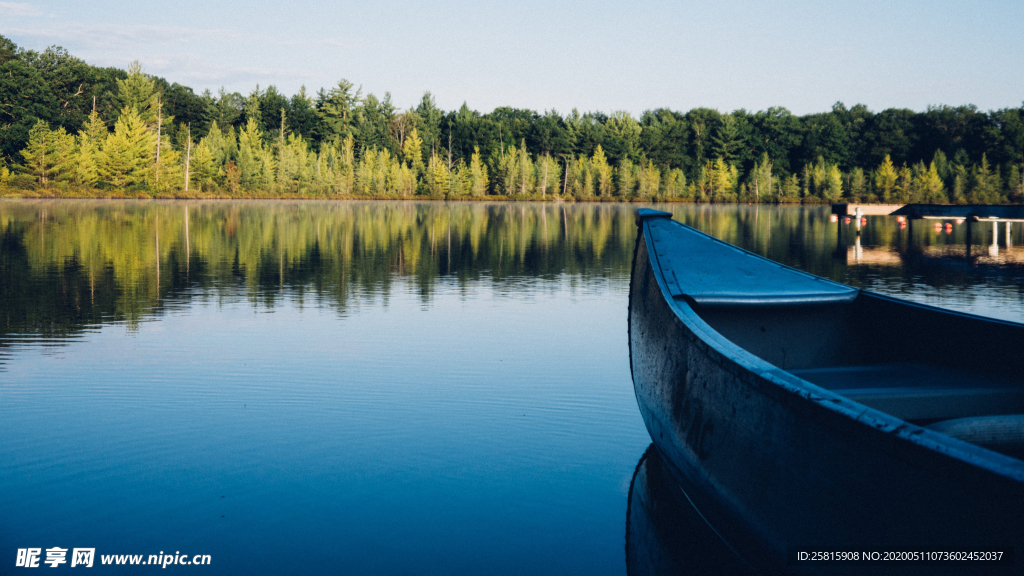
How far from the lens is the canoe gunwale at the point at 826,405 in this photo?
2311 mm

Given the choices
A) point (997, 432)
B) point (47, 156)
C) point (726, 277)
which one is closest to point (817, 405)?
point (997, 432)

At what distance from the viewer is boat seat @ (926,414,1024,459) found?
3.64 metres

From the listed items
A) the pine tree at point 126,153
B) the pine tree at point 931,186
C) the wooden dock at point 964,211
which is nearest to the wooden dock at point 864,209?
the wooden dock at point 964,211

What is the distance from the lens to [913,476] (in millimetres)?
2553

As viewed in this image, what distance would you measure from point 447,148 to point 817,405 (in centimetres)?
10346

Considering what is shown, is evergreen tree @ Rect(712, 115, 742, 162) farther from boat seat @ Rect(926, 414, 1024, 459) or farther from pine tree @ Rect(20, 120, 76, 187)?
boat seat @ Rect(926, 414, 1024, 459)

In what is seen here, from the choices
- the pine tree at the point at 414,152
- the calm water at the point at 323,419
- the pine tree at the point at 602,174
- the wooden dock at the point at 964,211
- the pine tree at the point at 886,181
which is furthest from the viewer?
the pine tree at the point at 414,152

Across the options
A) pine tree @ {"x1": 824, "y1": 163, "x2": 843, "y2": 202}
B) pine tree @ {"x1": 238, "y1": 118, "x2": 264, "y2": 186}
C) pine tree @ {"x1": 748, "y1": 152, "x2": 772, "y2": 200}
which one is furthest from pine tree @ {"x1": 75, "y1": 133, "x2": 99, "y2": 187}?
pine tree @ {"x1": 824, "y1": 163, "x2": 843, "y2": 202}

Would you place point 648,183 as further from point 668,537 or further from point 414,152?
point 668,537

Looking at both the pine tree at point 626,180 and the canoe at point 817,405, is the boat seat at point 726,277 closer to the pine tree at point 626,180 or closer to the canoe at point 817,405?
the canoe at point 817,405

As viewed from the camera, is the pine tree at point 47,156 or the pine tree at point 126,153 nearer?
the pine tree at point 47,156

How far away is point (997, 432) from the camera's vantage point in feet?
12.0

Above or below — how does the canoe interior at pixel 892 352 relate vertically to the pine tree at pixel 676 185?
below

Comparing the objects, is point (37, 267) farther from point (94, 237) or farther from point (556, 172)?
point (556, 172)
